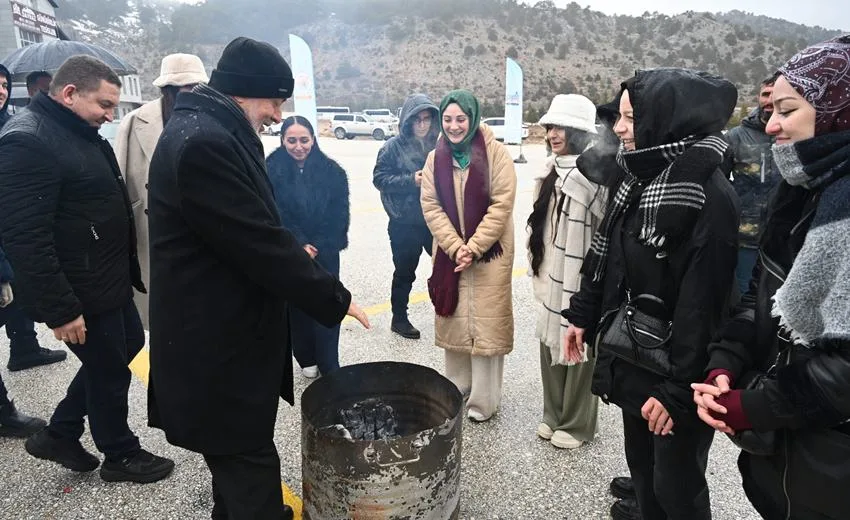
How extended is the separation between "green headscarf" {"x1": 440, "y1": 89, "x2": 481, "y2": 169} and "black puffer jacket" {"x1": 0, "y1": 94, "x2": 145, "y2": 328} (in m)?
1.81

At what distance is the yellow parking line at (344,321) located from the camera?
266 cm

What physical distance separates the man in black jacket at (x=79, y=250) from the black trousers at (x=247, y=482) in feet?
3.44

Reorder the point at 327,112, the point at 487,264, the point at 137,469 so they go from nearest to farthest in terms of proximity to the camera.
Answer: the point at 137,469
the point at 487,264
the point at 327,112

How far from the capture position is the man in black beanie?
1.71 metres

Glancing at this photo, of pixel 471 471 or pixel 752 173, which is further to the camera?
pixel 752 173

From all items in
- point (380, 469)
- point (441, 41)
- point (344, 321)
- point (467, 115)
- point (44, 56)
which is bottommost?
point (344, 321)

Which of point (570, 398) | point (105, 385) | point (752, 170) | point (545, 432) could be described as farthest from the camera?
point (752, 170)

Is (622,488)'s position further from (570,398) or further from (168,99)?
(168,99)

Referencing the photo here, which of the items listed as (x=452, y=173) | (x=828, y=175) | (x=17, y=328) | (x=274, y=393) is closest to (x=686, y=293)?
(x=828, y=175)

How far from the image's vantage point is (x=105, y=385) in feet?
8.68

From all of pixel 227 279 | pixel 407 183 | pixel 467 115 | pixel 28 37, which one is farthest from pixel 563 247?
pixel 28 37

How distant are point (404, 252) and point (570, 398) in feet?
6.86

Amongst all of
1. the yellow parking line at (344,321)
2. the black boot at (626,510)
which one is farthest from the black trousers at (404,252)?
the black boot at (626,510)

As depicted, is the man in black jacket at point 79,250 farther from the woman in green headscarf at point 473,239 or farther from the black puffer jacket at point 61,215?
the woman in green headscarf at point 473,239
